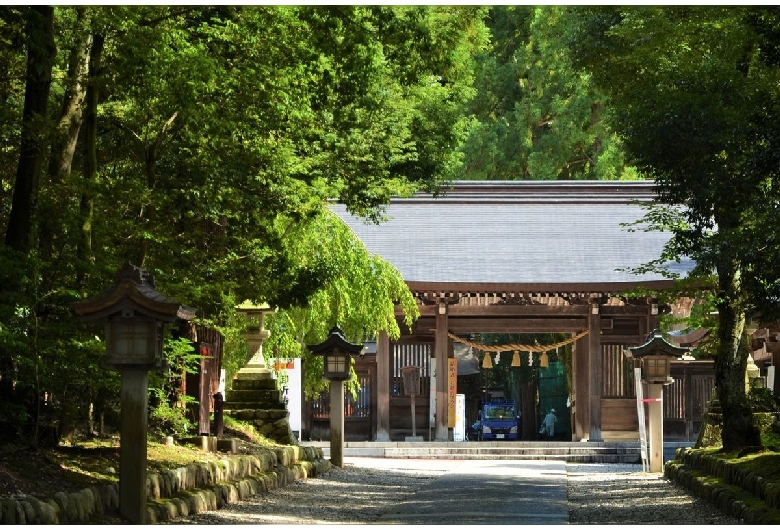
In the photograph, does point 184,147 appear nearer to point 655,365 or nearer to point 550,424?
point 655,365

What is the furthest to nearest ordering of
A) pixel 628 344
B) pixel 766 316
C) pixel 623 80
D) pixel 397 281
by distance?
pixel 628 344 < pixel 397 281 < pixel 623 80 < pixel 766 316

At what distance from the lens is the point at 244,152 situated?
13492mm

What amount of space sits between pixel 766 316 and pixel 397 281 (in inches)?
460

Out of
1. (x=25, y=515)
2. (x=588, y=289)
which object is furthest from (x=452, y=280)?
(x=25, y=515)

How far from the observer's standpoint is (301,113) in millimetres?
13633

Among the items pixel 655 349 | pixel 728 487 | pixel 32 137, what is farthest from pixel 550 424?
pixel 32 137

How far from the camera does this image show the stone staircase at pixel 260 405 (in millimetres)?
18438

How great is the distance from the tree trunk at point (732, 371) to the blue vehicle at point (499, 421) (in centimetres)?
1719

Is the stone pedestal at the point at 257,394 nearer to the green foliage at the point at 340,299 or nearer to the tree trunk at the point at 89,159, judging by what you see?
the green foliage at the point at 340,299

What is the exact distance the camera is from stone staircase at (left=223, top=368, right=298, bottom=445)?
60.5ft

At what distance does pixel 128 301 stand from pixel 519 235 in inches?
810

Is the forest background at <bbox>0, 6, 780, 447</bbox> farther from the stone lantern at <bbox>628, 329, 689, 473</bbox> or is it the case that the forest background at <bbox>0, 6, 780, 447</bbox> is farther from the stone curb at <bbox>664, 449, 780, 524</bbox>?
the stone lantern at <bbox>628, 329, 689, 473</bbox>

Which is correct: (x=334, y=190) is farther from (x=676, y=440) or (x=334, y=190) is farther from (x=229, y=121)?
(x=676, y=440)

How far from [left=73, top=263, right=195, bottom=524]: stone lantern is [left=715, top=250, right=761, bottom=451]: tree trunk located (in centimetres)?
709
